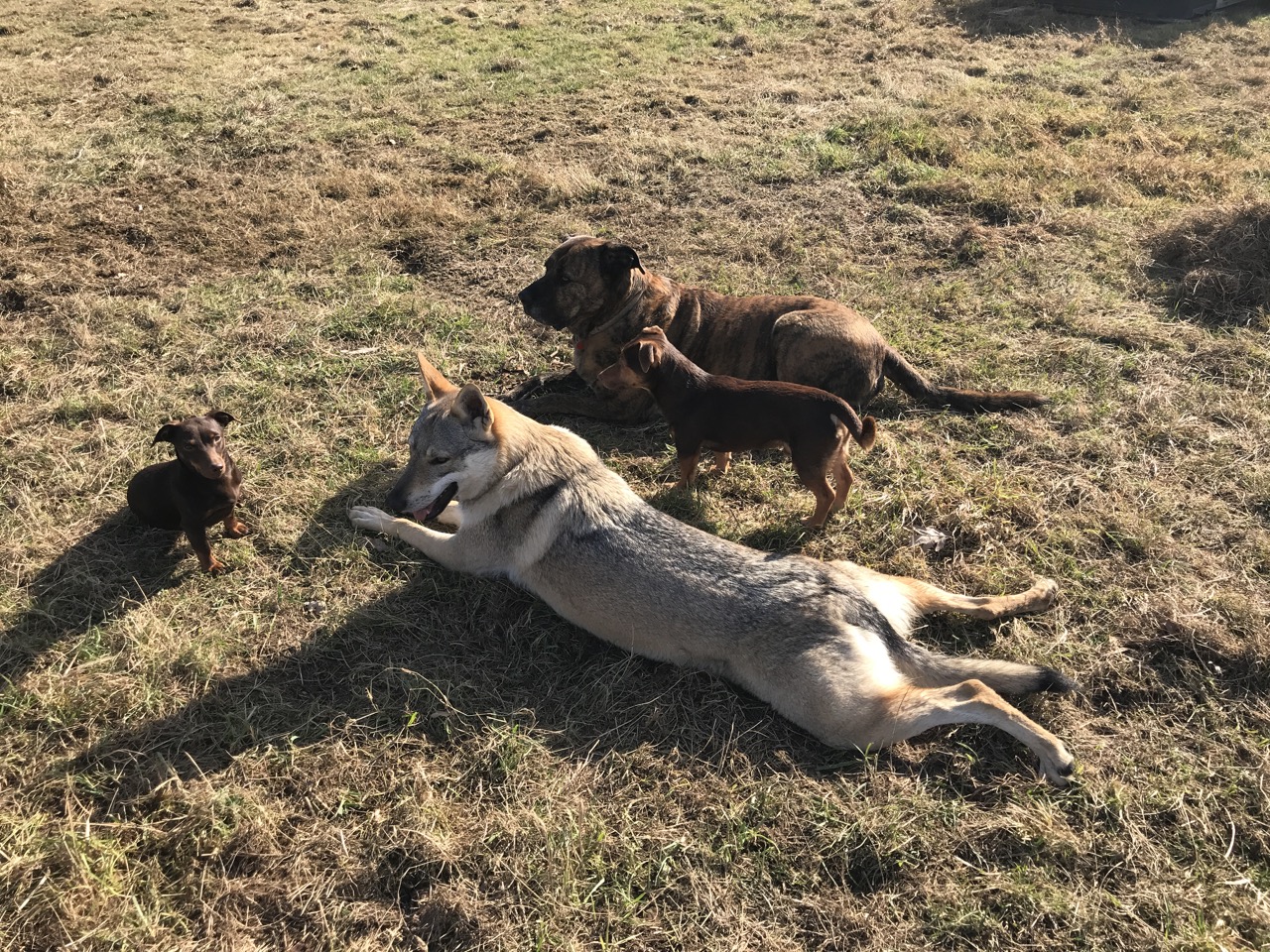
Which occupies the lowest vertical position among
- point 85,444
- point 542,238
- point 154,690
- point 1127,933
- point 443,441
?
point 1127,933

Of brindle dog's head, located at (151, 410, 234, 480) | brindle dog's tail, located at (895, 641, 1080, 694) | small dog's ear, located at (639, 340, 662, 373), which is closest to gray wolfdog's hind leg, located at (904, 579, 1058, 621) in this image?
brindle dog's tail, located at (895, 641, 1080, 694)

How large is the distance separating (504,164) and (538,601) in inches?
301

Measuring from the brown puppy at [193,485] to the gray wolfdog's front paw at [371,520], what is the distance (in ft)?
2.49

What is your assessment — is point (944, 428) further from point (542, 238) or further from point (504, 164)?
point (504, 164)

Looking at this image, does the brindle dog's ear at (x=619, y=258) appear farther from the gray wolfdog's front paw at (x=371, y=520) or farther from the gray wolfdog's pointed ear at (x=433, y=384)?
the gray wolfdog's front paw at (x=371, y=520)

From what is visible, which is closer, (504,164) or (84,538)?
(84,538)

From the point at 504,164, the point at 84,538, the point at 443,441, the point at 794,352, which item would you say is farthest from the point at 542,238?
the point at 84,538

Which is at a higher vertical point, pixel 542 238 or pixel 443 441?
pixel 542 238

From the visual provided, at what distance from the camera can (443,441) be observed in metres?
4.64

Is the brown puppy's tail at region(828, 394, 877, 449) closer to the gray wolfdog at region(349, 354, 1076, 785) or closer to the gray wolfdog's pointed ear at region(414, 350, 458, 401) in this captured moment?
the gray wolfdog at region(349, 354, 1076, 785)

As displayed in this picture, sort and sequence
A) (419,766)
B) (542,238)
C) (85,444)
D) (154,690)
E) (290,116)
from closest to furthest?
(419,766) → (154,690) → (85,444) → (542,238) → (290,116)

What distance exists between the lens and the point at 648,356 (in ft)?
18.1

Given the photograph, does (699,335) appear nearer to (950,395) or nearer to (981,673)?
(950,395)

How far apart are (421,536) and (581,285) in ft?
9.61
